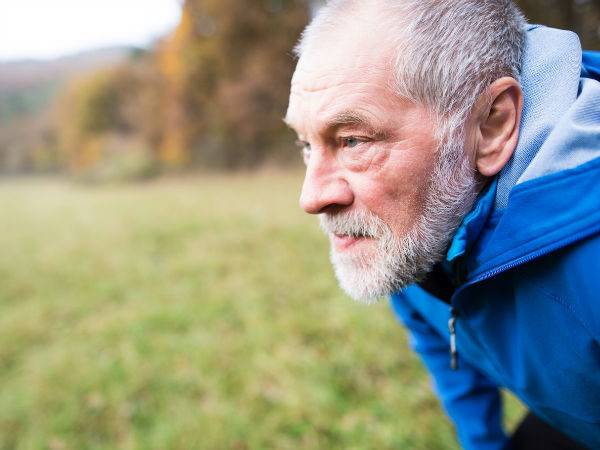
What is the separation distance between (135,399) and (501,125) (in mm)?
3000

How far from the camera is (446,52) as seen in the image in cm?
128

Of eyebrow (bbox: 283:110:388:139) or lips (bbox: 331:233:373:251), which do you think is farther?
lips (bbox: 331:233:373:251)

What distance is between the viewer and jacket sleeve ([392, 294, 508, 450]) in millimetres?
1959

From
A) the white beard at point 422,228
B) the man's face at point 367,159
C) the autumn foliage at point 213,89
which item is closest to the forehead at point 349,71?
the man's face at point 367,159

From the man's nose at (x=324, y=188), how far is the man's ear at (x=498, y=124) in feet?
1.35

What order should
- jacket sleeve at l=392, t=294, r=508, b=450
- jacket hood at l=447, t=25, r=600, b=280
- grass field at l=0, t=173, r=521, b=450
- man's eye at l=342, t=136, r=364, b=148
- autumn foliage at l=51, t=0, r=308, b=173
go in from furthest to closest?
autumn foliage at l=51, t=0, r=308, b=173 < grass field at l=0, t=173, r=521, b=450 < jacket sleeve at l=392, t=294, r=508, b=450 < man's eye at l=342, t=136, r=364, b=148 < jacket hood at l=447, t=25, r=600, b=280

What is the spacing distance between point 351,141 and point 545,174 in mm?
542

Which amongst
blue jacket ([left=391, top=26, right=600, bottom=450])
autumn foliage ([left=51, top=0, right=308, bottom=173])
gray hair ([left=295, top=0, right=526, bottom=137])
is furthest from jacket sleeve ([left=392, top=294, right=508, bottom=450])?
autumn foliage ([left=51, top=0, right=308, bottom=173])

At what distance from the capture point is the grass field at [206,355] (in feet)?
9.14

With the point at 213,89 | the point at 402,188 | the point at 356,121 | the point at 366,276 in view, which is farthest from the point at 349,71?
the point at 213,89

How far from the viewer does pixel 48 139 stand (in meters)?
30.1

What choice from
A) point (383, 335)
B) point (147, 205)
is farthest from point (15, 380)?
point (147, 205)

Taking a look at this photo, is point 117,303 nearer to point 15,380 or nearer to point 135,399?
point 15,380

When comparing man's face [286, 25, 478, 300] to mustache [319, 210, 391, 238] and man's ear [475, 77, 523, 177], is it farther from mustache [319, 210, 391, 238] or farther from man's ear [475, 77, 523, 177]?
man's ear [475, 77, 523, 177]
